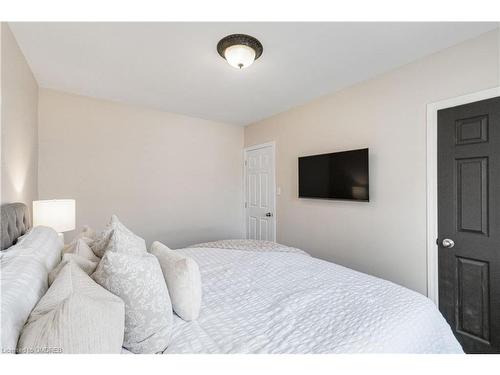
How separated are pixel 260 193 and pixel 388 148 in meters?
2.06

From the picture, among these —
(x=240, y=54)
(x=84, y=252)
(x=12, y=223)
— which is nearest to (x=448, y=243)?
(x=240, y=54)

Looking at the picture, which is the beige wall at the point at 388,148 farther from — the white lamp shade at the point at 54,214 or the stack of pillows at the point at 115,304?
the white lamp shade at the point at 54,214

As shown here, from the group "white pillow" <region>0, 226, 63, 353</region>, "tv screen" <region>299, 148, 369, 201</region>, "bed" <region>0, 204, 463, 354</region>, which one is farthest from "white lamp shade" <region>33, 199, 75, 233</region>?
"tv screen" <region>299, 148, 369, 201</region>

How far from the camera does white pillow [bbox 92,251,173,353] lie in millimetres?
894

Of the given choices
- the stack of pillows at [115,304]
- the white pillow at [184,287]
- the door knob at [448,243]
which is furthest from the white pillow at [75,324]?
the door knob at [448,243]

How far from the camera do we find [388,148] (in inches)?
90.8

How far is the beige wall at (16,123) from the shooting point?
1.53 meters

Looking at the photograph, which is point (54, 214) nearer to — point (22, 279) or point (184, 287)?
point (22, 279)

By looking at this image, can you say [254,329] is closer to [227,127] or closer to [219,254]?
[219,254]

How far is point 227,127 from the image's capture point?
13.4 ft

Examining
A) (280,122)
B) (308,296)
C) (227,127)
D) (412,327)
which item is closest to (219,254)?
(308,296)

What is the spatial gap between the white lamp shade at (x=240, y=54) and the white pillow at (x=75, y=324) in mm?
1724
